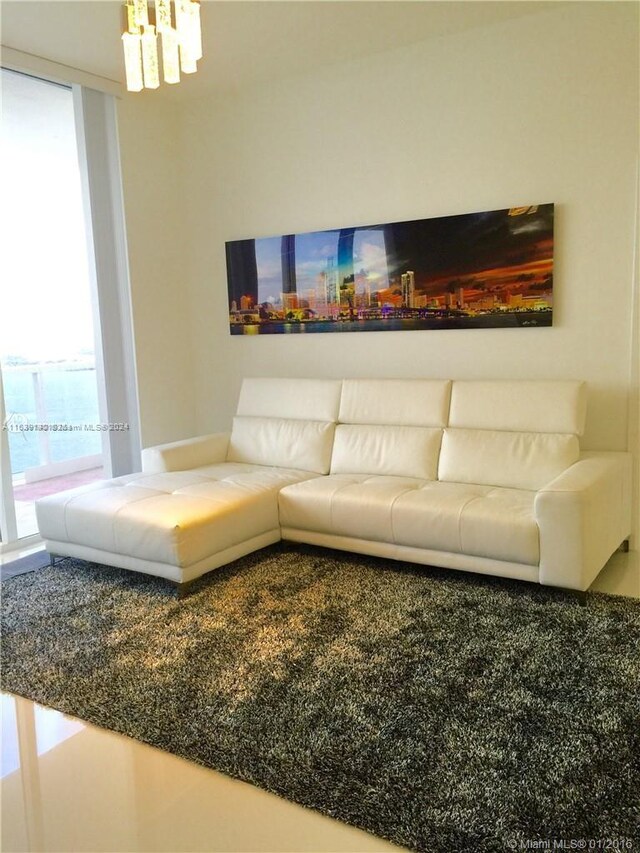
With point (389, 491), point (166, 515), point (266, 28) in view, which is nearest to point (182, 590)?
point (166, 515)

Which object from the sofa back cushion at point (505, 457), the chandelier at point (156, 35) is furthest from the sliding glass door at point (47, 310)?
the sofa back cushion at point (505, 457)

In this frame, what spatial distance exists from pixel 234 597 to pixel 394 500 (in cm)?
87

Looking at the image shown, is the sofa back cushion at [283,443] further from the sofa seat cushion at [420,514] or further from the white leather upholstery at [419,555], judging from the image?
the white leather upholstery at [419,555]

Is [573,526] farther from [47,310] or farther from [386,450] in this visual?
[47,310]

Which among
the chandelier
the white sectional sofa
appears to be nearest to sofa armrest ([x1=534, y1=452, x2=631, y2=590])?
the white sectional sofa

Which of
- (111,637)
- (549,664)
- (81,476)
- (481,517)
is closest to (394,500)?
(481,517)

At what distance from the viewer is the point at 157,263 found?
16.0ft

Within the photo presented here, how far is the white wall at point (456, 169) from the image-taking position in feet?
11.6

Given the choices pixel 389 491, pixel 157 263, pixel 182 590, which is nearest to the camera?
pixel 182 590

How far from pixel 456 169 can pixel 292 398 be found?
165 cm

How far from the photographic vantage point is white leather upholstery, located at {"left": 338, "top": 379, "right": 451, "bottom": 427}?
3854 mm

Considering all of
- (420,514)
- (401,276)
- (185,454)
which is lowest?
(420,514)

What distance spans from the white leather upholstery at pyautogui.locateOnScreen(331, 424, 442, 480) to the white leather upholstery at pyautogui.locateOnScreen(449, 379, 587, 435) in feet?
0.66

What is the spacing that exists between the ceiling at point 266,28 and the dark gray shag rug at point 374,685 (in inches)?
Answer: 110
